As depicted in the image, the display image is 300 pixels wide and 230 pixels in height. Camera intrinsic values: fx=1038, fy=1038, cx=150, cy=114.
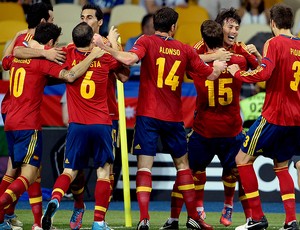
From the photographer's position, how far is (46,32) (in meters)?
11.1

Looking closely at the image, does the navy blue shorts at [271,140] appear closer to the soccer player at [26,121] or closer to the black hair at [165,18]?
the black hair at [165,18]

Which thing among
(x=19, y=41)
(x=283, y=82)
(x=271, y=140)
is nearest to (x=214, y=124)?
(x=271, y=140)

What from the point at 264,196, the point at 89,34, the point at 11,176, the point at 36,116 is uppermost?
the point at 89,34

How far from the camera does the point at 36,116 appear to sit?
10906mm

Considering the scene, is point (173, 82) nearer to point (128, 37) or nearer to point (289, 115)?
point (289, 115)

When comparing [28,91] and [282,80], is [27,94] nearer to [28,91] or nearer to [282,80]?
[28,91]

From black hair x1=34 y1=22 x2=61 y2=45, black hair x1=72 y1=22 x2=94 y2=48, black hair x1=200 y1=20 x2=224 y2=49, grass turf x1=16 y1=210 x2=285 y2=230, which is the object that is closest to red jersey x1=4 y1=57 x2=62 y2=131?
black hair x1=34 y1=22 x2=61 y2=45

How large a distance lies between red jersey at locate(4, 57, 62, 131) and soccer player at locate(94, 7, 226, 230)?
1042 millimetres

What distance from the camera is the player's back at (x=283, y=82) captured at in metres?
10.6

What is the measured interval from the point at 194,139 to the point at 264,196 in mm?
4030

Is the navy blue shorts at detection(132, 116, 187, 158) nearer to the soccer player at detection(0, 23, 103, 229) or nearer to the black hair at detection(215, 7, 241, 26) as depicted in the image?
the soccer player at detection(0, 23, 103, 229)

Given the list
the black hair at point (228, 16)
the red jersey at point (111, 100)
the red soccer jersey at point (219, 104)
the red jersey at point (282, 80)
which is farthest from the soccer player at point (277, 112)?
the red jersey at point (111, 100)

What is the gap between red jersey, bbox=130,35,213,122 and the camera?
427 inches

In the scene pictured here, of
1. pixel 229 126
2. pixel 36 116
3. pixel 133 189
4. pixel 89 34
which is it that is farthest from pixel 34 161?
pixel 133 189
